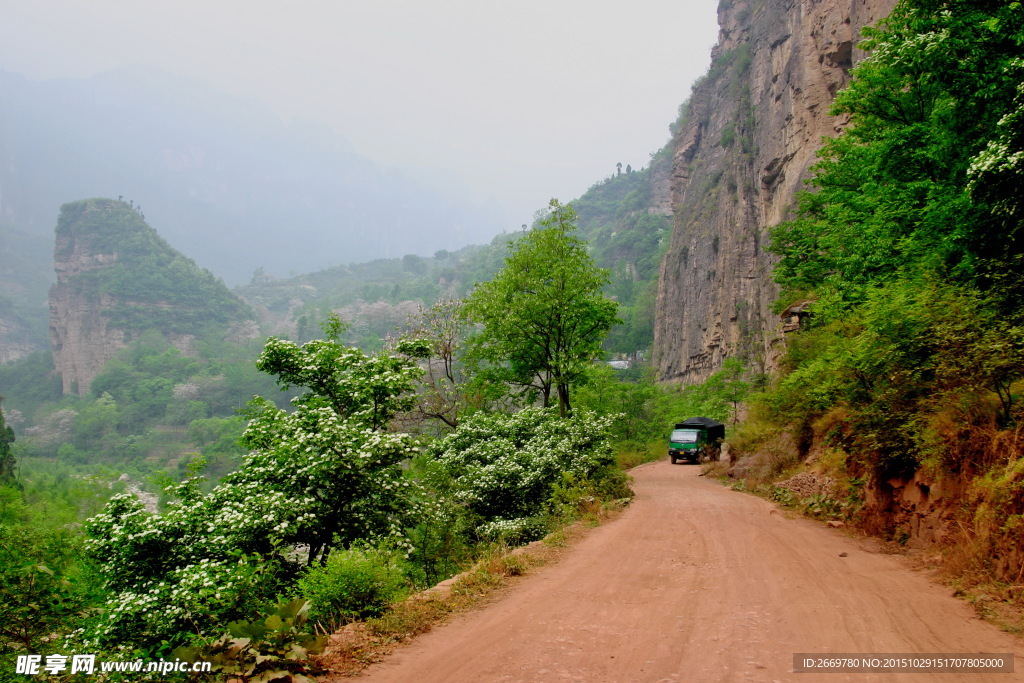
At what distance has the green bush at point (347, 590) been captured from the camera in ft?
21.8

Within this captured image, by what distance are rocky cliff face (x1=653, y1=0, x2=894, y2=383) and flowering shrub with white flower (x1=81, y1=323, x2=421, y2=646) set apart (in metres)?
24.3

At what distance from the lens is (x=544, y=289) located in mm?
21219

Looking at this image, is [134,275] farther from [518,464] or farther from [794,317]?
[794,317]

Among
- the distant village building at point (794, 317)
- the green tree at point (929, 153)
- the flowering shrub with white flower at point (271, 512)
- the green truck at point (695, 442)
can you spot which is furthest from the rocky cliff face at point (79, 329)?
the green tree at point (929, 153)

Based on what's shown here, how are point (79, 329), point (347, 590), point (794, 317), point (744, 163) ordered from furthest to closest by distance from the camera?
1. point (79, 329)
2. point (744, 163)
3. point (794, 317)
4. point (347, 590)

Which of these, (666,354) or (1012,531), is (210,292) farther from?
(1012,531)

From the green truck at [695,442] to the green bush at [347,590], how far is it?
82.8 ft

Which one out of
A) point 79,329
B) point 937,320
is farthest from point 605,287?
point 79,329

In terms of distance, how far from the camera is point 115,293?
124 meters

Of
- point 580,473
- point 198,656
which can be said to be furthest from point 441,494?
point 198,656

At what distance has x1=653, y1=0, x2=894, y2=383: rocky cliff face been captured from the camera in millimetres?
37312

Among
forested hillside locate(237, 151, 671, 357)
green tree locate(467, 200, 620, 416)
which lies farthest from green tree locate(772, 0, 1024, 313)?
forested hillside locate(237, 151, 671, 357)

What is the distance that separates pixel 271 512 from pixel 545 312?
14117mm

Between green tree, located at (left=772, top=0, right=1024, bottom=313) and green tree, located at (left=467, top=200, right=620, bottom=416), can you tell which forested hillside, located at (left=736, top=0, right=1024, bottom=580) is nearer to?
green tree, located at (left=772, top=0, right=1024, bottom=313)
